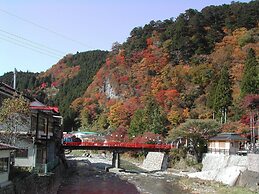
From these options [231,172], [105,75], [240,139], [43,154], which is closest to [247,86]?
[240,139]

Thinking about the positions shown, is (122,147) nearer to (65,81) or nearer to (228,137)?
(228,137)

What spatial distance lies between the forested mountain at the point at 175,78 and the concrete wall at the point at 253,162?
46.3ft

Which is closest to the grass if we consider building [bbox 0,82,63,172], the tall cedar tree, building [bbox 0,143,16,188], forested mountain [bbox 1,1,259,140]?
building [bbox 0,82,63,172]

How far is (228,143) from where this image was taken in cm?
4594

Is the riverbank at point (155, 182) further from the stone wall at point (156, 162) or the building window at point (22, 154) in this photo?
the building window at point (22, 154)

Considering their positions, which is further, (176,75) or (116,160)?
(176,75)

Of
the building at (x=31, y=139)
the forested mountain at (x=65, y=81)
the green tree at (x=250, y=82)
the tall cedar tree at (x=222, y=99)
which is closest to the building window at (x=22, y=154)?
the building at (x=31, y=139)

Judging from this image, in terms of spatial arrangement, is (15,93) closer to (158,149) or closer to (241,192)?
(241,192)

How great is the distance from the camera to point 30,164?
30641 millimetres

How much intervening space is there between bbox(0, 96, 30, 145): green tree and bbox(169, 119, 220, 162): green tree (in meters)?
26.1

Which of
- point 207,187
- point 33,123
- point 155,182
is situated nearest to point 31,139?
point 33,123

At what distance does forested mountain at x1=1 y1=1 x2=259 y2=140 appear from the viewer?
6079 centimetres

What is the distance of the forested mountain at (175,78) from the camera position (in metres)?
60.8

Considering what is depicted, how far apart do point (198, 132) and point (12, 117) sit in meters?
29.4
